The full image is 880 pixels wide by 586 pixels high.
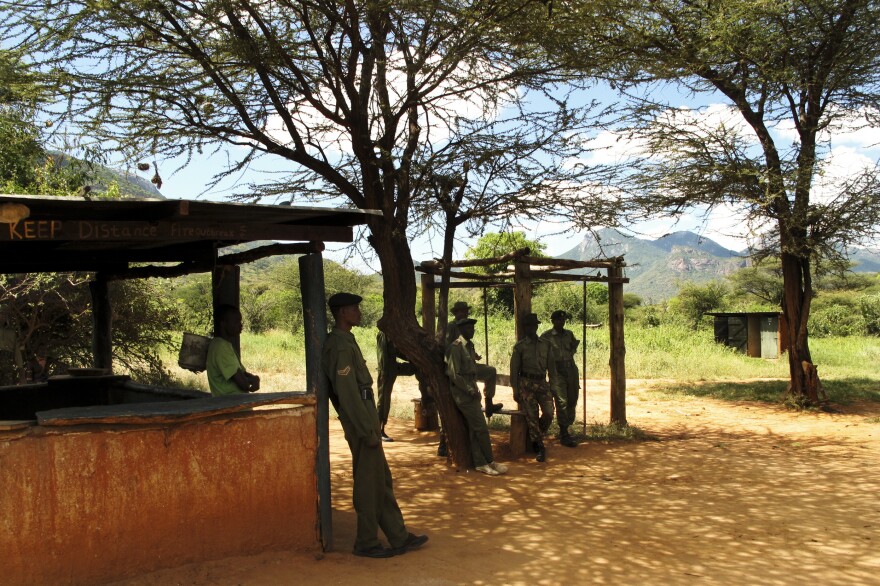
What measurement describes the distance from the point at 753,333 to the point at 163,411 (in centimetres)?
2197

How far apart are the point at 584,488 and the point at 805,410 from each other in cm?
736

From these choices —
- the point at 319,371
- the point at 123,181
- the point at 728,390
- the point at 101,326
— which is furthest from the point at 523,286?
the point at 728,390

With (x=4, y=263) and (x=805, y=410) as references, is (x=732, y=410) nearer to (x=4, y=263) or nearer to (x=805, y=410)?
(x=805, y=410)

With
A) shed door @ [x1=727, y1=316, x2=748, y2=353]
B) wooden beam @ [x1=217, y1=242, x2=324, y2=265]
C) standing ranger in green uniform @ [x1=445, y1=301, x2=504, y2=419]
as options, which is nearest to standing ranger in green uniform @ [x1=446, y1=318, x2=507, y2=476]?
standing ranger in green uniform @ [x1=445, y1=301, x2=504, y2=419]

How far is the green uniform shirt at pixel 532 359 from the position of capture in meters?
8.81

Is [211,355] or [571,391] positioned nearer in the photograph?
[211,355]

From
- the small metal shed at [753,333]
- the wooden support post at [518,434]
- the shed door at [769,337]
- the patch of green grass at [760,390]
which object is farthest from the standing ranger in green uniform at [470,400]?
the shed door at [769,337]

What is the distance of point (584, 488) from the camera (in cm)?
729

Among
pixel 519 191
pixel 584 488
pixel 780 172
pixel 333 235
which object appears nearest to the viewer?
pixel 333 235

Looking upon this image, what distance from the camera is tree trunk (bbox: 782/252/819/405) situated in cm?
1323

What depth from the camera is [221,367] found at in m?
5.55

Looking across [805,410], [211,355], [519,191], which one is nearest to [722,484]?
[519,191]

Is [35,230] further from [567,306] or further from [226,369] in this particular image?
[567,306]

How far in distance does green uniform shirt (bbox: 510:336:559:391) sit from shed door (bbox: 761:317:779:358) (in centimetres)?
1618
